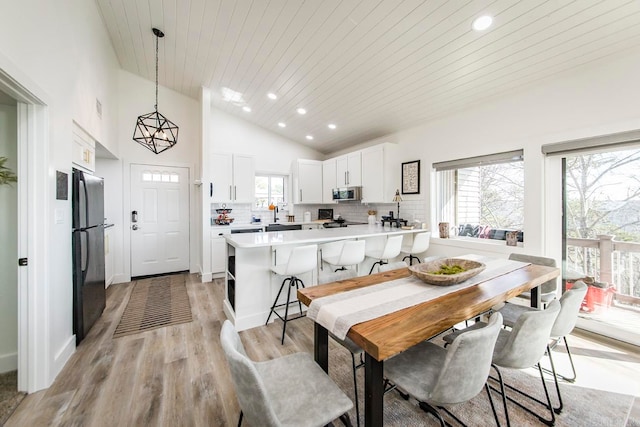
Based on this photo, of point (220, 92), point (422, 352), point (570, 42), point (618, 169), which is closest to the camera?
point (422, 352)

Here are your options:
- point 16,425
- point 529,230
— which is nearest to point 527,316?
point 529,230

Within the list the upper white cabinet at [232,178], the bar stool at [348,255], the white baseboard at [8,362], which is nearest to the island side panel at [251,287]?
the bar stool at [348,255]

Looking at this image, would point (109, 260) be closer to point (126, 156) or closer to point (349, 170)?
point (126, 156)

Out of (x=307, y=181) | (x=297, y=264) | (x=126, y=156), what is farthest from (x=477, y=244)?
(x=126, y=156)

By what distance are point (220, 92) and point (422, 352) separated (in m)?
4.78

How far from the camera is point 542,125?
278cm

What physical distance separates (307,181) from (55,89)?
4.18m

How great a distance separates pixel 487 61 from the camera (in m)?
2.52

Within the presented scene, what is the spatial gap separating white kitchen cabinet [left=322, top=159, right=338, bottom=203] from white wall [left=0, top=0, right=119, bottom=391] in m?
3.97

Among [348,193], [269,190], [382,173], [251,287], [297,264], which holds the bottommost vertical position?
[251,287]

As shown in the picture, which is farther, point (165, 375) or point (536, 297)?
point (536, 297)

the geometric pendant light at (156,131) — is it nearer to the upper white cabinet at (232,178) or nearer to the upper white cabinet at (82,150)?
the upper white cabinet at (82,150)

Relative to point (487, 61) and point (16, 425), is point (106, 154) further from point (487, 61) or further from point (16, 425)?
point (487, 61)

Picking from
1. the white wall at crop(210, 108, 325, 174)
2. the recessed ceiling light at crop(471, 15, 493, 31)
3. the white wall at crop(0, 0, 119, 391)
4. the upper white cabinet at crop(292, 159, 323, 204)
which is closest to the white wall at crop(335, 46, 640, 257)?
the recessed ceiling light at crop(471, 15, 493, 31)
